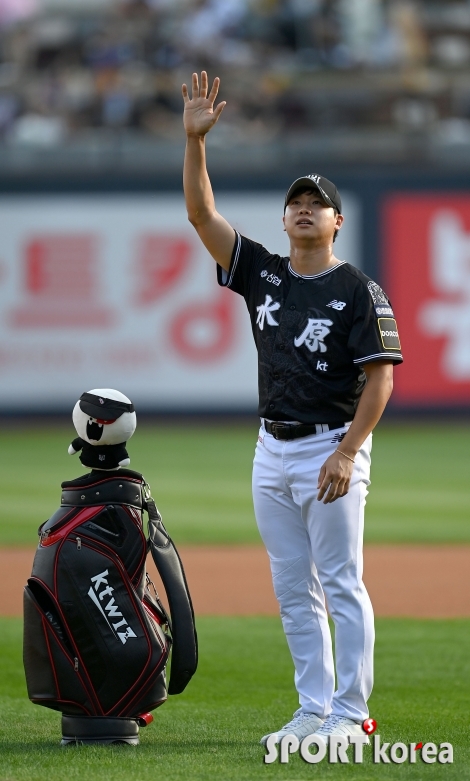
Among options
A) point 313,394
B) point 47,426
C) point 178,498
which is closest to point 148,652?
point 313,394

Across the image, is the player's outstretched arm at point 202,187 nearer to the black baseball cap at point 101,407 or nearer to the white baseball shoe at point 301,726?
the black baseball cap at point 101,407

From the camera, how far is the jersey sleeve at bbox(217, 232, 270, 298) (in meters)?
4.07

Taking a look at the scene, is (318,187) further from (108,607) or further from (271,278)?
(108,607)

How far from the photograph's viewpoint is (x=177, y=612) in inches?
147

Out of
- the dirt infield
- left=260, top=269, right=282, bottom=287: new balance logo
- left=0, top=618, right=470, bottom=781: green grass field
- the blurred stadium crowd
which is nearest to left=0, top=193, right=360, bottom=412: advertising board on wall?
the blurred stadium crowd

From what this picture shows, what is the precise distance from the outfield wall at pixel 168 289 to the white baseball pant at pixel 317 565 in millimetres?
12392

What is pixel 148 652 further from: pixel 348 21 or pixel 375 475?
pixel 348 21

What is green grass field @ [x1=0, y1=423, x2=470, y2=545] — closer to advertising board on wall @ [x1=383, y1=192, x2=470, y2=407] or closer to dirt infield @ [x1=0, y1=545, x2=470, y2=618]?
dirt infield @ [x1=0, y1=545, x2=470, y2=618]

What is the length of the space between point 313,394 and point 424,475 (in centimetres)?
867

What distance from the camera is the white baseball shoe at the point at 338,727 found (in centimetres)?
370

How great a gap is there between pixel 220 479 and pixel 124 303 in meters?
5.25

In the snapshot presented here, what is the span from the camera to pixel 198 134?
401 cm

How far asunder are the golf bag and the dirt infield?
2916 mm

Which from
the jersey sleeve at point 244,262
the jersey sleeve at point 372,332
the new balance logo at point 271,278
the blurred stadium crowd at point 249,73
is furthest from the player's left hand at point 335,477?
the blurred stadium crowd at point 249,73
